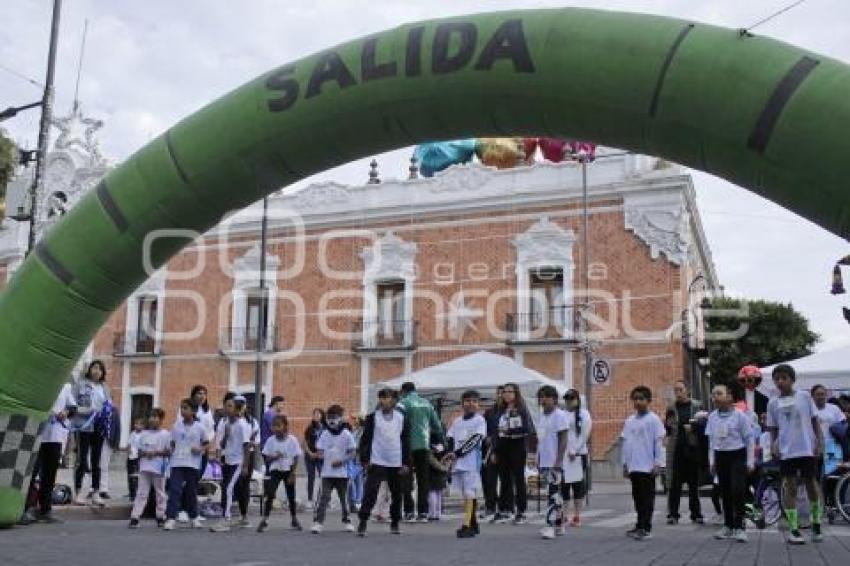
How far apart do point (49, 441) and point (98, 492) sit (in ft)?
6.23

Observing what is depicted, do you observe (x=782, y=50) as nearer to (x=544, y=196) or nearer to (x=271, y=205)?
(x=544, y=196)

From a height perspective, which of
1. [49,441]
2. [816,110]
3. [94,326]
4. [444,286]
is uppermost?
[444,286]

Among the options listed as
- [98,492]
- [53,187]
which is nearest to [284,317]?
[53,187]

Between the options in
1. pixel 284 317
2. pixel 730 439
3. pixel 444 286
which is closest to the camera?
pixel 730 439

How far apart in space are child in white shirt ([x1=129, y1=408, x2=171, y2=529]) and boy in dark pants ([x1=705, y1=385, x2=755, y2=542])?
613 centimetres

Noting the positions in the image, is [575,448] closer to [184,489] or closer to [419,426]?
[419,426]

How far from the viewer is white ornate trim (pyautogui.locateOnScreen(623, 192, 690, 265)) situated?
26.2m

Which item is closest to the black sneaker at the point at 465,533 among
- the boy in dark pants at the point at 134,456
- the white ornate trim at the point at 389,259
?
the boy in dark pants at the point at 134,456

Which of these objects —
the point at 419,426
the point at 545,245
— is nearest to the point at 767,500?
the point at 419,426

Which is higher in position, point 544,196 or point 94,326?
point 544,196

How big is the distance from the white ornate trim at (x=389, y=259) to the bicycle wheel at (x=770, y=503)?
18600 mm

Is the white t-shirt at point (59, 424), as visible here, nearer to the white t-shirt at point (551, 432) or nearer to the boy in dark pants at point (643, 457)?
the white t-shirt at point (551, 432)

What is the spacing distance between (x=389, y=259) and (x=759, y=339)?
20.4m

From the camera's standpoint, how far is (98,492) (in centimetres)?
1210
